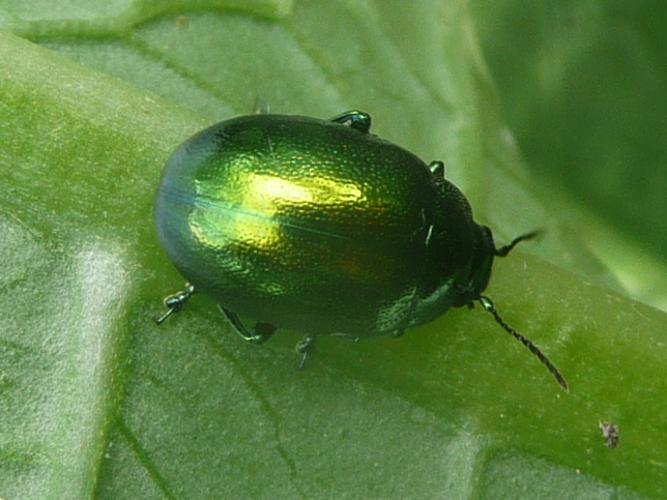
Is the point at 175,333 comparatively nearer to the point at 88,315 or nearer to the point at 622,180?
the point at 88,315

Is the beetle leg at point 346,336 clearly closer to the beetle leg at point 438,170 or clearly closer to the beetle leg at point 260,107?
the beetle leg at point 438,170

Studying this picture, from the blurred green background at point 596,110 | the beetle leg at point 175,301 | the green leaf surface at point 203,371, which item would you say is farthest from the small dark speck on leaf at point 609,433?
the beetle leg at point 175,301

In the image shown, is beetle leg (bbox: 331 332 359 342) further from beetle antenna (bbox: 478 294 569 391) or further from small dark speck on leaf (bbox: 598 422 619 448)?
small dark speck on leaf (bbox: 598 422 619 448)

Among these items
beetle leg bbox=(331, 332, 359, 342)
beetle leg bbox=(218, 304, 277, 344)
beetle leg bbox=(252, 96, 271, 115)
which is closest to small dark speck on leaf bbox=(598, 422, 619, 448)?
beetle leg bbox=(331, 332, 359, 342)

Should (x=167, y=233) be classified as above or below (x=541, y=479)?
above

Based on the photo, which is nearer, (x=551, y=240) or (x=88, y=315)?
(x=88, y=315)

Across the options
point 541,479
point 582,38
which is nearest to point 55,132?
point 541,479

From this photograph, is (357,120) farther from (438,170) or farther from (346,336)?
(346,336)

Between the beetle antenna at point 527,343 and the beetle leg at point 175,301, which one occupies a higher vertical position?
the beetle antenna at point 527,343
